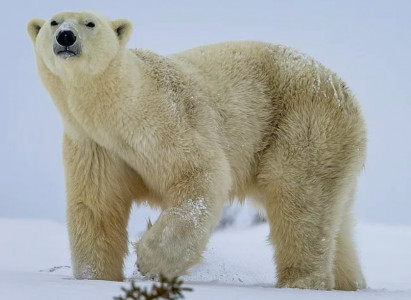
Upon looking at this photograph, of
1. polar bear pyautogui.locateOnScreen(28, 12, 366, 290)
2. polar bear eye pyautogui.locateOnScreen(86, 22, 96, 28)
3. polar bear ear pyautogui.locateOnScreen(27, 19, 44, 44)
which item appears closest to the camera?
polar bear pyautogui.locateOnScreen(28, 12, 366, 290)

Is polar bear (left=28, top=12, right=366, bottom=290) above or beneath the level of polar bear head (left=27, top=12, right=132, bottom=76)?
beneath

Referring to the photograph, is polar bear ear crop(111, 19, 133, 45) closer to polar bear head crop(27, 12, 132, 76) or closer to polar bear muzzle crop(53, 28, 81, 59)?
polar bear head crop(27, 12, 132, 76)

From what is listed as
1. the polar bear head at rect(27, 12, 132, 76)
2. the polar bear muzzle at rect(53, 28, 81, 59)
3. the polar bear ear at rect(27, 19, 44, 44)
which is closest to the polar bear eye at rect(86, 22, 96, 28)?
the polar bear head at rect(27, 12, 132, 76)

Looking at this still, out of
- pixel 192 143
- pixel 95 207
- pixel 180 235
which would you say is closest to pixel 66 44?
pixel 192 143

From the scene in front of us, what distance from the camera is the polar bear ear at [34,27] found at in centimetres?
570

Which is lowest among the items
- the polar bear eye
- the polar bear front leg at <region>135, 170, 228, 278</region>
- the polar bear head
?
the polar bear front leg at <region>135, 170, 228, 278</region>

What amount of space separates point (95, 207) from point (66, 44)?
4.29 feet

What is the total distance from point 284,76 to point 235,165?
93 centimetres

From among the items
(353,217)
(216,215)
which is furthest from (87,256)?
(353,217)

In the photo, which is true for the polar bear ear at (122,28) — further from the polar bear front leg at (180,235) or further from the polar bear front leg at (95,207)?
the polar bear front leg at (180,235)

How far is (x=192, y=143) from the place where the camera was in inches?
214

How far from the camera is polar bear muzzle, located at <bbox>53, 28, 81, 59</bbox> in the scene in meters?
5.19

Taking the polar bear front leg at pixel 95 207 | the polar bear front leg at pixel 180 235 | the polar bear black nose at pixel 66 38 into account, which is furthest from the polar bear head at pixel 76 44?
the polar bear front leg at pixel 180 235

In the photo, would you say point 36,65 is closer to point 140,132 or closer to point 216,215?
point 140,132
